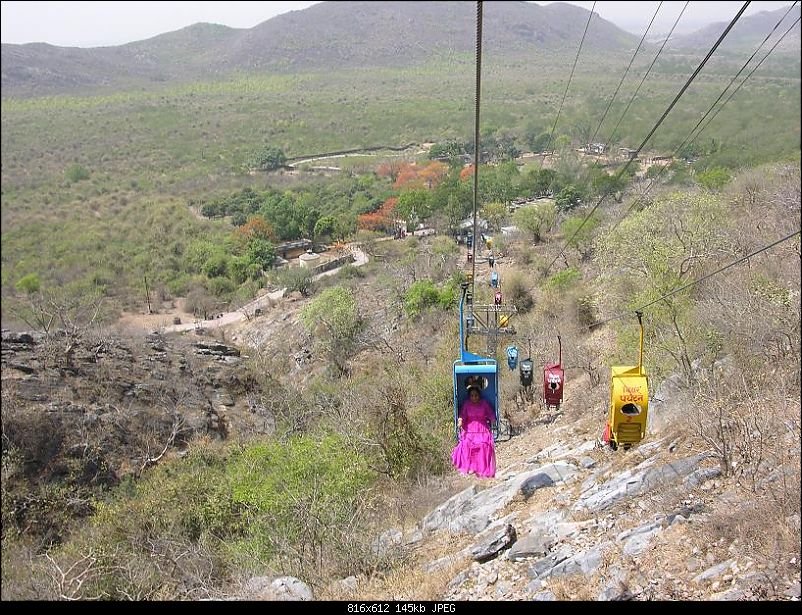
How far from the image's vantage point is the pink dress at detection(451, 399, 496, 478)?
874cm

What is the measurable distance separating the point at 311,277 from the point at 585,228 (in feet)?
61.2

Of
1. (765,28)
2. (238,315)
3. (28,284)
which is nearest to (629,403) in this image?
(765,28)

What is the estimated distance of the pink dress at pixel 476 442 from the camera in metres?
8.74

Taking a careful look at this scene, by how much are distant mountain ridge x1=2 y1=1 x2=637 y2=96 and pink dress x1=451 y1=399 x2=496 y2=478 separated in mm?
5652

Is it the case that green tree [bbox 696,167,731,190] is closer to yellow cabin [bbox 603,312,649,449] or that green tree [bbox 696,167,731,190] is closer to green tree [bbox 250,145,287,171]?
yellow cabin [bbox 603,312,649,449]

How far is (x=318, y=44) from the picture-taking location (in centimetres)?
7625

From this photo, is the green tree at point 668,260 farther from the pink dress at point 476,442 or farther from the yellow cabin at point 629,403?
the pink dress at point 476,442

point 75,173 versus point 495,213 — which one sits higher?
point 75,173

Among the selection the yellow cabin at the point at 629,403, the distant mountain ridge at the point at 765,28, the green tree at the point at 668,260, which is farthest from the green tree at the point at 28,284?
the distant mountain ridge at the point at 765,28

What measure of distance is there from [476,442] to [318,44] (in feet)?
255

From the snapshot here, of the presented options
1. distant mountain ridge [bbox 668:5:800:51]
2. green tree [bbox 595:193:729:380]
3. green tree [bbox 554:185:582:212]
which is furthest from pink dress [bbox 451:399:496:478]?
green tree [bbox 554:185:582:212]

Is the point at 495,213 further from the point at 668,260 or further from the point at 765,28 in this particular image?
the point at 765,28
